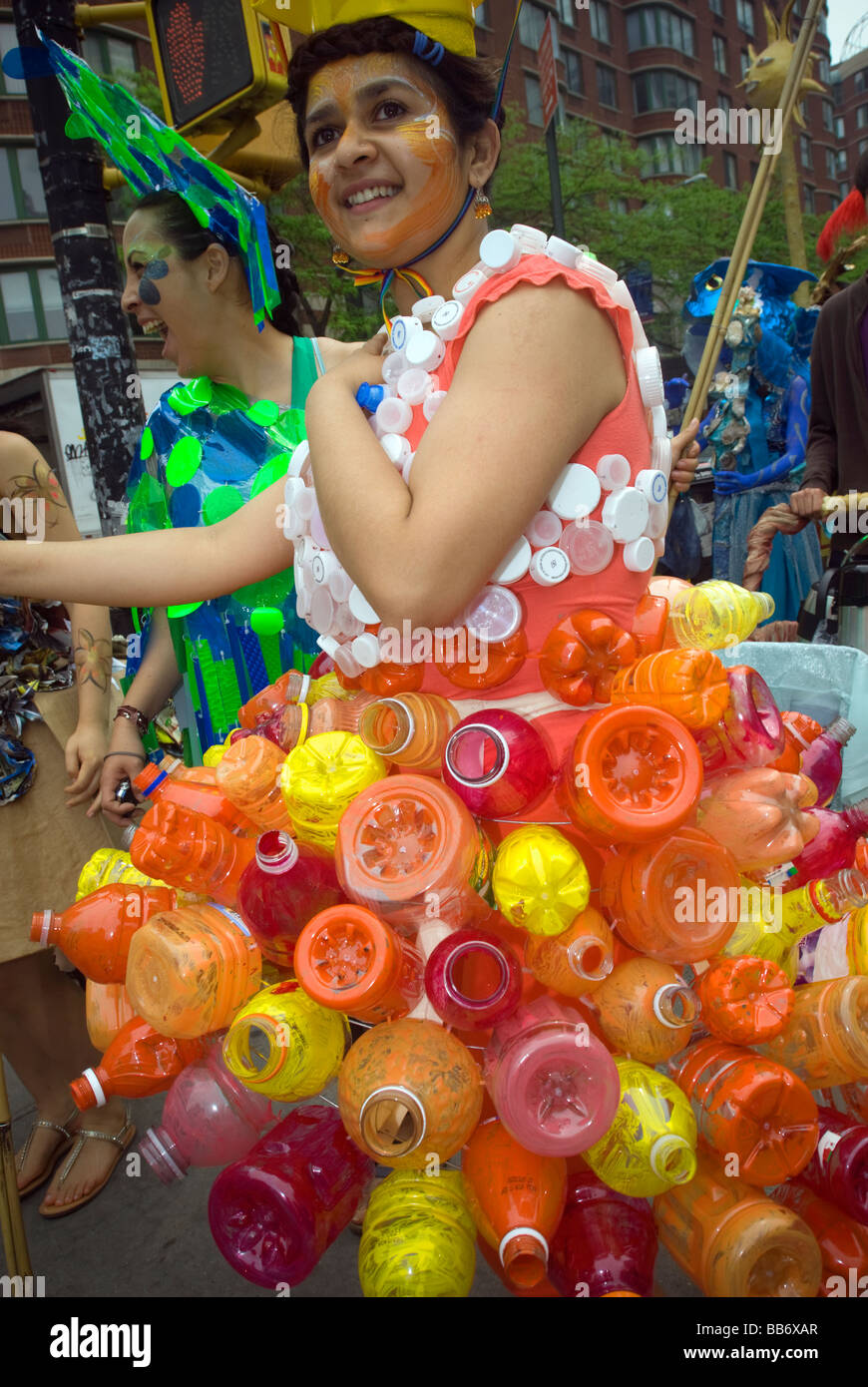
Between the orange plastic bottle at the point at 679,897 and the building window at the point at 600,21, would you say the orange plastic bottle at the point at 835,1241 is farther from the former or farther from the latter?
the building window at the point at 600,21

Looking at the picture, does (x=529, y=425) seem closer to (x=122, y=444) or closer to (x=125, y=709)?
(x=125, y=709)

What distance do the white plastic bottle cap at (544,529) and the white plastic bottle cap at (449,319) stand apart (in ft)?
0.85

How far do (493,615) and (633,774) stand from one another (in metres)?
0.28

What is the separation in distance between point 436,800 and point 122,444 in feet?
12.6

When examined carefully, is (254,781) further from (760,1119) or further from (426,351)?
(760,1119)

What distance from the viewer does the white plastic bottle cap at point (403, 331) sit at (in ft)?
4.17

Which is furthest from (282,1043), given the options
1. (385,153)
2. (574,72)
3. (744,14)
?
(744,14)

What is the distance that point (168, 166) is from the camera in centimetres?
Answer: 211

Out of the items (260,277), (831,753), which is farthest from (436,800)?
(260,277)

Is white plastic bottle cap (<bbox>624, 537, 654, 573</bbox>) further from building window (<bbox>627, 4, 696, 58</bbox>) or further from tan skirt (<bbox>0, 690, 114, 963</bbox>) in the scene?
building window (<bbox>627, 4, 696, 58</bbox>)

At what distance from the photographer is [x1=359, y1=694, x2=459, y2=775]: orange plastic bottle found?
1.18m

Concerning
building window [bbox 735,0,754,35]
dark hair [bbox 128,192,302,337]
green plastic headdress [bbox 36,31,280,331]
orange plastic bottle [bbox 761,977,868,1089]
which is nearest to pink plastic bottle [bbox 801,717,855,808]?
orange plastic bottle [bbox 761,977,868,1089]

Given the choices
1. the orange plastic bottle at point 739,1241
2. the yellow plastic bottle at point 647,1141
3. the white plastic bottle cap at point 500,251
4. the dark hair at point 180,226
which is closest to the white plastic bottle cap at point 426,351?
the white plastic bottle cap at point 500,251

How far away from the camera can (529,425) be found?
110cm
